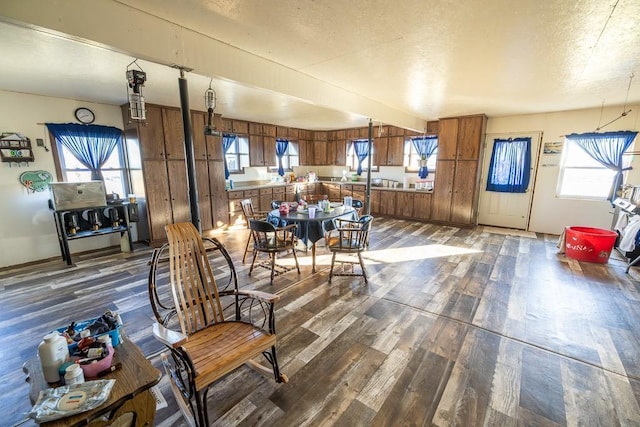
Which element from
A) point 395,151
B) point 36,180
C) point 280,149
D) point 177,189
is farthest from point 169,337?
point 395,151

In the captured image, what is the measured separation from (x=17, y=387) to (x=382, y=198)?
22.6ft

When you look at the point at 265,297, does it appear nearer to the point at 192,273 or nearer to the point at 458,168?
the point at 192,273

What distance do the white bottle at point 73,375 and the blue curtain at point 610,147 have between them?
7528 mm

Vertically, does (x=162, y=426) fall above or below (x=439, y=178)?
below

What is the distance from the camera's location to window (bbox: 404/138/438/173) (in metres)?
6.98

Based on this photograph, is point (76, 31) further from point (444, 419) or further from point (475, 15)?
point (444, 419)

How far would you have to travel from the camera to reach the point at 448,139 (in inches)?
244

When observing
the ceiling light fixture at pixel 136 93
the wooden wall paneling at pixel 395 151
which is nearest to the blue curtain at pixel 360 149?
the wooden wall paneling at pixel 395 151

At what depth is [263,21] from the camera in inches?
79.7

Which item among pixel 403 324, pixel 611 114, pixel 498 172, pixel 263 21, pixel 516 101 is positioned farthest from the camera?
pixel 498 172

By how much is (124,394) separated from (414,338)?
6.77 feet

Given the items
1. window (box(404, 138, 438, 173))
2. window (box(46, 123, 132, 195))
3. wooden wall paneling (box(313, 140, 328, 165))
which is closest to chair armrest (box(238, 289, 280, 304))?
window (box(46, 123, 132, 195))

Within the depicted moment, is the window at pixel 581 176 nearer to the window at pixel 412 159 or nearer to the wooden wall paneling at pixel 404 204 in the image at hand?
the window at pixel 412 159

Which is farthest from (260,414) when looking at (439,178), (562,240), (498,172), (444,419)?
(498,172)
